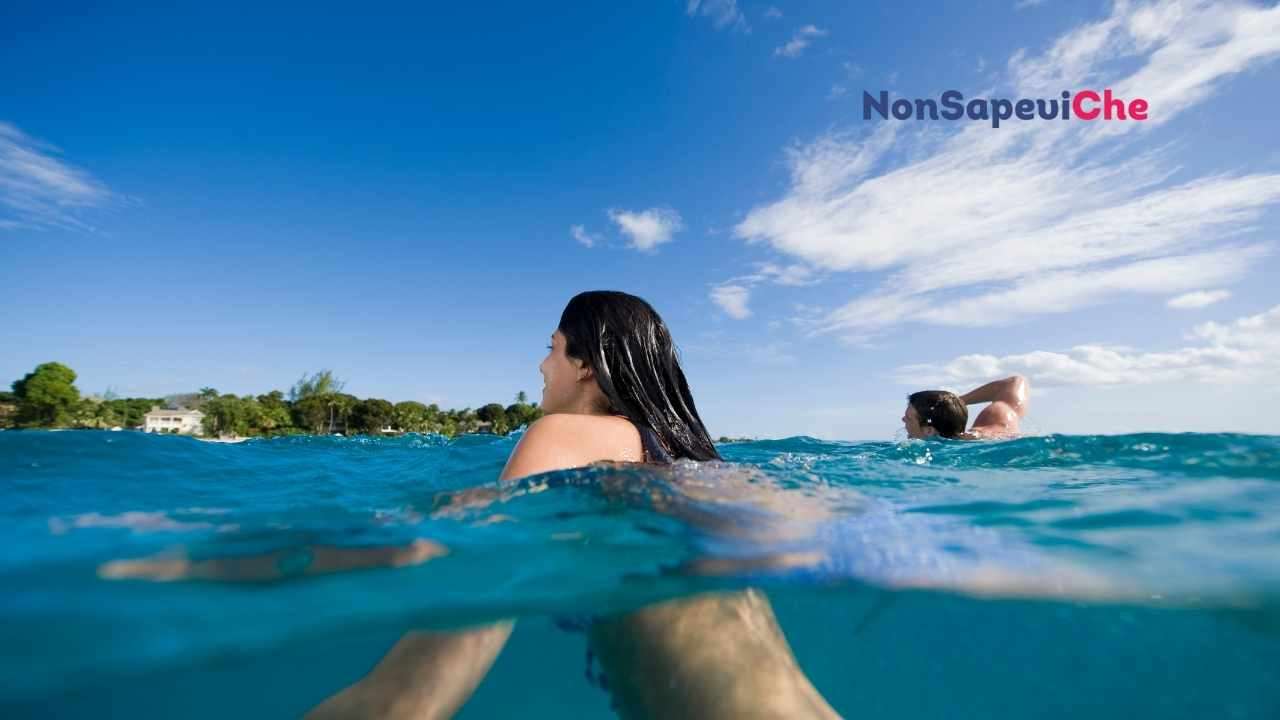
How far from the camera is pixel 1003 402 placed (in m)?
8.16

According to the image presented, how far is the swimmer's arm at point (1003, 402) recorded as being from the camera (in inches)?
318

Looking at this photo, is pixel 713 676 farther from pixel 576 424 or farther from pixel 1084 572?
pixel 1084 572

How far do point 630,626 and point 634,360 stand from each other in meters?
1.55

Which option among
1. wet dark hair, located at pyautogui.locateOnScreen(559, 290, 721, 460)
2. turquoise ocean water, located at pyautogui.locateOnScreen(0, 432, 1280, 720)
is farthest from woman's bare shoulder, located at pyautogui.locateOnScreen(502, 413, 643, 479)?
wet dark hair, located at pyautogui.locateOnScreen(559, 290, 721, 460)

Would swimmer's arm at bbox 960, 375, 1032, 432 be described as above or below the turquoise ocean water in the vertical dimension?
above

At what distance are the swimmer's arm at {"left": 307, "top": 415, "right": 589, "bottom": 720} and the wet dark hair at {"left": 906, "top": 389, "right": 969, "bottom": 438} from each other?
23.3ft

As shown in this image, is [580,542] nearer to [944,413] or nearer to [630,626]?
[630,626]

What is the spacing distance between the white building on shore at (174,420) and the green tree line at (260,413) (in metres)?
3.84

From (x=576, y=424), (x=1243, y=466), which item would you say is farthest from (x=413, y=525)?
(x=1243, y=466)

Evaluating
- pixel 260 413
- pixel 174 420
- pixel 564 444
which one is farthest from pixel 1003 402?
pixel 174 420

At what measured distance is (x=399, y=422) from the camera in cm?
8519

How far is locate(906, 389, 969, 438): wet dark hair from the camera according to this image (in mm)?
8281

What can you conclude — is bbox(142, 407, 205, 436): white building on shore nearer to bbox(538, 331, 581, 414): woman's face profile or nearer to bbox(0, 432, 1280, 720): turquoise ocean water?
bbox(0, 432, 1280, 720): turquoise ocean water

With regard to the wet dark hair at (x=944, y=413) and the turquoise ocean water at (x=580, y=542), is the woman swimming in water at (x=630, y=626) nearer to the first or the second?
the turquoise ocean water at (x=580, y=542)
